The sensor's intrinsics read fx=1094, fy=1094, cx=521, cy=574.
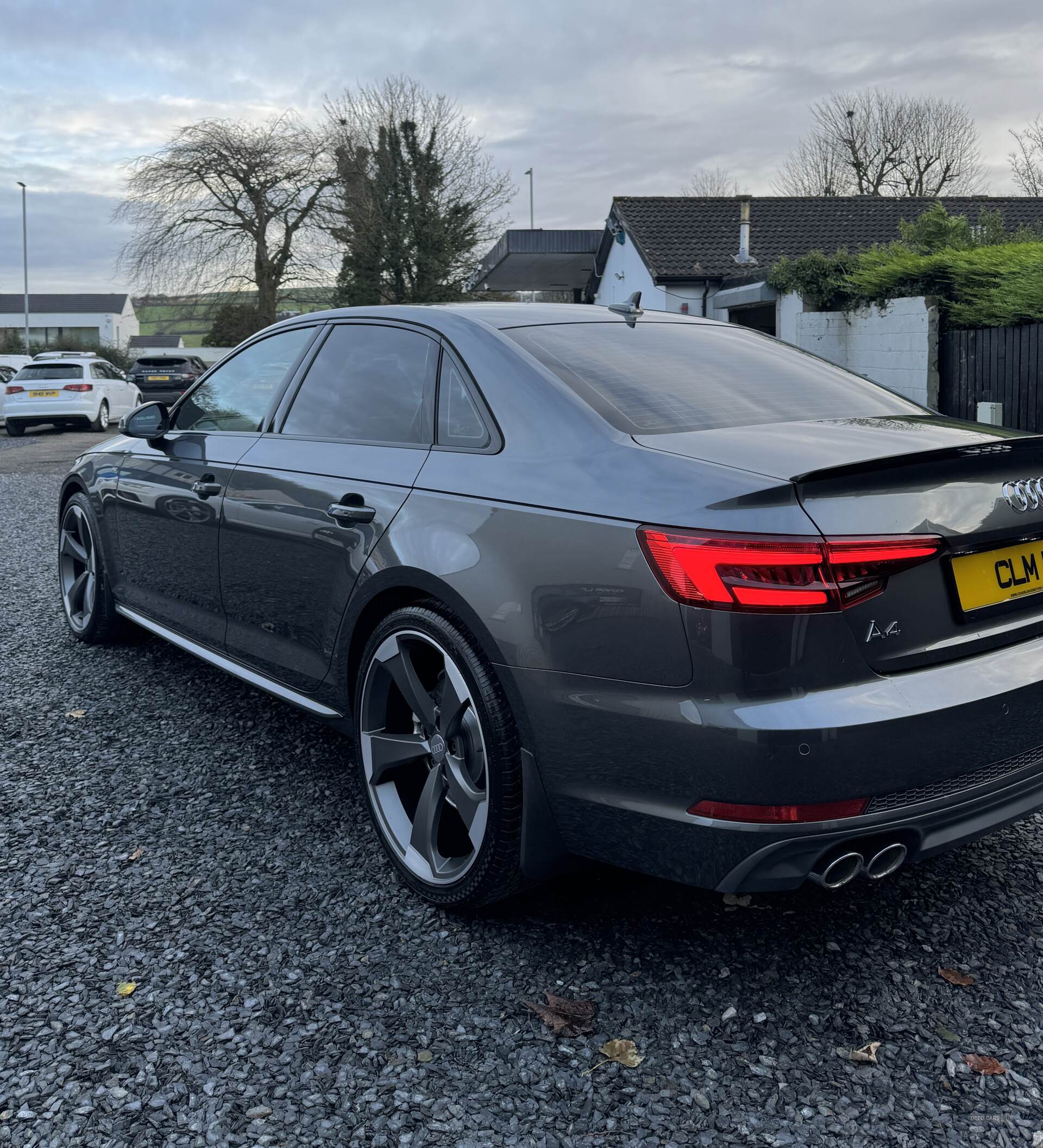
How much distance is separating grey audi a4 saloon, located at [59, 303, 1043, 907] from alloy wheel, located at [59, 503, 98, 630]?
2066 millimetres

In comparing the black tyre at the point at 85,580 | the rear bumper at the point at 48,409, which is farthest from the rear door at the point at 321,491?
the rear bumper at the point at 48,409

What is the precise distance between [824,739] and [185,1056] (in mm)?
1458

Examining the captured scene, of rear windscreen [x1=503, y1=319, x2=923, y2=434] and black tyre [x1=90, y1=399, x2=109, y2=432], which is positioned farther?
black tyre [x1=90, y1=399, x2=109, y2=432]

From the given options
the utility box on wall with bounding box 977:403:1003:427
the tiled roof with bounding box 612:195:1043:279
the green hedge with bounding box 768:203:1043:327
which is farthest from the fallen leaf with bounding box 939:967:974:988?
the tiled roof with bounding box 612:195:1043:279

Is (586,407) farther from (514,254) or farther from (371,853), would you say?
(514,254)

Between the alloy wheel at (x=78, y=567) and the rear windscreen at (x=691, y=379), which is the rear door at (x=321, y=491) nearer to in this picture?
the rear windscreen at (x=691, y=379)

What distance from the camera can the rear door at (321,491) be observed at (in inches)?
121

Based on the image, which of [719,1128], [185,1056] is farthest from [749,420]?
[185,1056]

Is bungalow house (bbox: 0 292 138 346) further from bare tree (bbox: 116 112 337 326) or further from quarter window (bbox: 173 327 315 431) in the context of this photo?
quarter window (bbox: 173 327 315 431)

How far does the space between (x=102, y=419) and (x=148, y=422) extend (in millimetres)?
20806

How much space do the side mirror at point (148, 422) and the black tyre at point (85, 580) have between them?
63 centimetres

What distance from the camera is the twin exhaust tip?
2199mm

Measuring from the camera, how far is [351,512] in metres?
3.05

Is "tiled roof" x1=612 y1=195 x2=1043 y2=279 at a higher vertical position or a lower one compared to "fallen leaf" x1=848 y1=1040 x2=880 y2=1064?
higher
